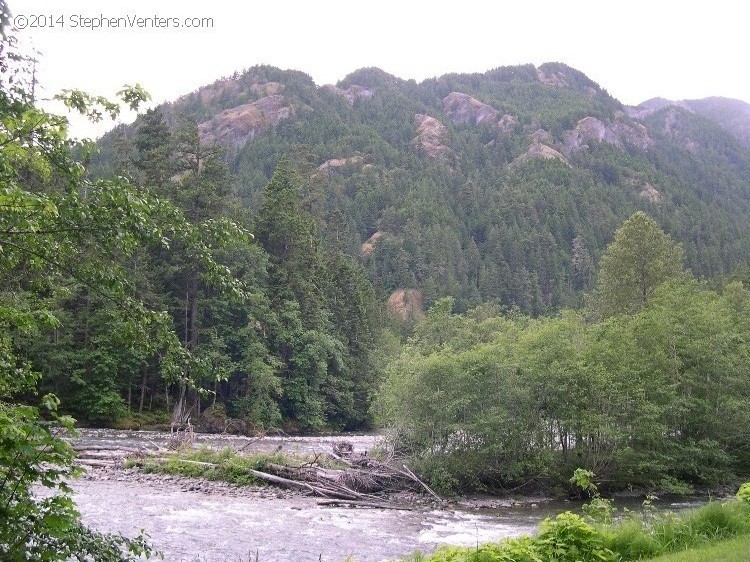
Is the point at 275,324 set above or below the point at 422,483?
above

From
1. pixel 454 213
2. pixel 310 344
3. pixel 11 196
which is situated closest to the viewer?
pixel 11 196

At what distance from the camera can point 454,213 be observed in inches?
6191

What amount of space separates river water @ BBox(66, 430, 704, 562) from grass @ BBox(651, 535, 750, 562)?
25.7 feet

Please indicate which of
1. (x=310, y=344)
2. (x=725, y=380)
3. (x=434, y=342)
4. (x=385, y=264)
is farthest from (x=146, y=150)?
(x=385, y=264)

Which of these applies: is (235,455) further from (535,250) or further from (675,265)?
(535,250)

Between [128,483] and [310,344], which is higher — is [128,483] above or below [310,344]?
below

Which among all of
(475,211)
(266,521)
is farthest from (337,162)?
(266,521)

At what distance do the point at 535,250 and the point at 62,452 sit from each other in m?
144

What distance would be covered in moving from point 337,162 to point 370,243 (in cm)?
4602

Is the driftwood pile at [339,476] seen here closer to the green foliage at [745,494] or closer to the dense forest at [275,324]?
the dense forest at [275,324]

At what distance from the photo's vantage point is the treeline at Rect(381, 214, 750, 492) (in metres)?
25.1

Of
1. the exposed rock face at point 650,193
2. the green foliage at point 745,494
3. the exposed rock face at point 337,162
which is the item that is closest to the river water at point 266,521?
the green foliage at point 745,494

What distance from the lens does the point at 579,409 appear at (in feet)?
84.3

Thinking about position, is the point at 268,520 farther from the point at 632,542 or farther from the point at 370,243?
the point at 370,243
